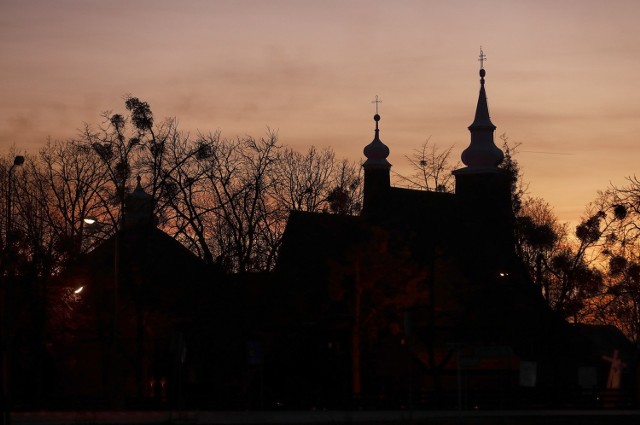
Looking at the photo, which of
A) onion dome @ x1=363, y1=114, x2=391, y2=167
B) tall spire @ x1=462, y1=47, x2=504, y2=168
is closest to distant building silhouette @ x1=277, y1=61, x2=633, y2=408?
A: tall spire @ x1=462, y1=47, x2=504, y2=168

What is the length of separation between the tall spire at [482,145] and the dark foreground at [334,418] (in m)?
40.8

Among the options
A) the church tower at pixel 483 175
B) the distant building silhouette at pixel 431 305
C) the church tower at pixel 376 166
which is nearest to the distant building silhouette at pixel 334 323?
the distant building silhouette at pixel 431 305

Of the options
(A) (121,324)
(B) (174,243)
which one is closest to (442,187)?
(B) (174,243)

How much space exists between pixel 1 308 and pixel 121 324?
24.0 ft

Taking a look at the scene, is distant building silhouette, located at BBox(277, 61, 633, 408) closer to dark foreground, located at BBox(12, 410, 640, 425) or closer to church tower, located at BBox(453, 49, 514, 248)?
church tower, located at BBox(453, 49, 514, 248)

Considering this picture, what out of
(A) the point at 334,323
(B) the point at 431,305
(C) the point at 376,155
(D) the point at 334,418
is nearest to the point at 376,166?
(C) the point at 376,155

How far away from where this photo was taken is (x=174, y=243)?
195 ft

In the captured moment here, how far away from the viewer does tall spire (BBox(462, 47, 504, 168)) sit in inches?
3108

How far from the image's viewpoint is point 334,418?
113 feet

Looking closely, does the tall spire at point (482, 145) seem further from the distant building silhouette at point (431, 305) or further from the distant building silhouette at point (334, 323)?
the distant building silhouette at point (334, 323)

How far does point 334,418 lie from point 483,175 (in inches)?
1805

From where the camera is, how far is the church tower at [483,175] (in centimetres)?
7731

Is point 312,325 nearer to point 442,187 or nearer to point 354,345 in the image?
point 354,345

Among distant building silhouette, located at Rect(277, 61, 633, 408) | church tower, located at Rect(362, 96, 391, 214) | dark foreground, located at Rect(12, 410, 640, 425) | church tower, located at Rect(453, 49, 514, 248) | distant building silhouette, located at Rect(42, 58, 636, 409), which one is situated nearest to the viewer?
dark foreground, located at Rect(12, 410, 640, 425)
